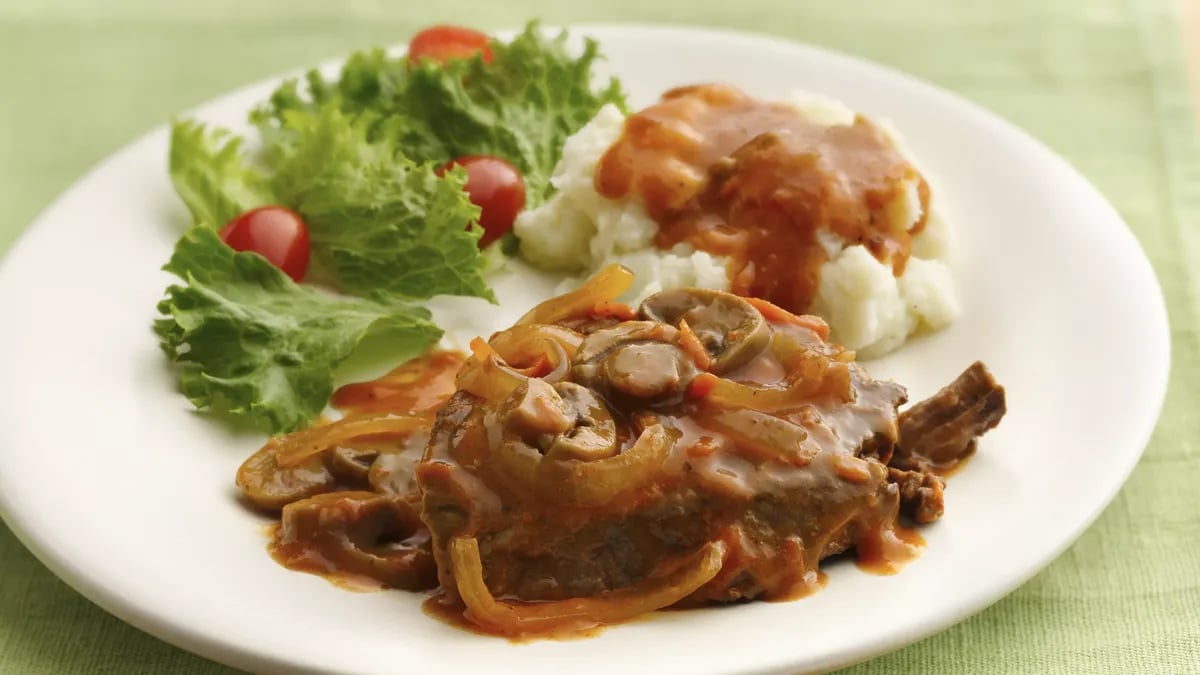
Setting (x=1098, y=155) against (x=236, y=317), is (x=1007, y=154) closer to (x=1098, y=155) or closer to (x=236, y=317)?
(x=1098, y=155)

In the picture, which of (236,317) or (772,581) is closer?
(772,581)

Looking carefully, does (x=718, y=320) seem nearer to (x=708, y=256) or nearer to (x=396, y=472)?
(x=708, y=256)

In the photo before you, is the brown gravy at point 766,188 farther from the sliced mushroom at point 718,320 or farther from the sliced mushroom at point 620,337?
the sliced mushroom at point 620,337

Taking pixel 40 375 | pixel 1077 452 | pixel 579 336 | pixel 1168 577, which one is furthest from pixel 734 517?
pixel 40 375

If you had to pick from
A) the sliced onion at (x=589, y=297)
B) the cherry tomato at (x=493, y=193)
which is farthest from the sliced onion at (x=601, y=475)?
the cherry tomato at (x=493, y=193)

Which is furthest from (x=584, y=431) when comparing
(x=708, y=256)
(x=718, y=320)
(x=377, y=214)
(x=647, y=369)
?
(x=377, y=214)
